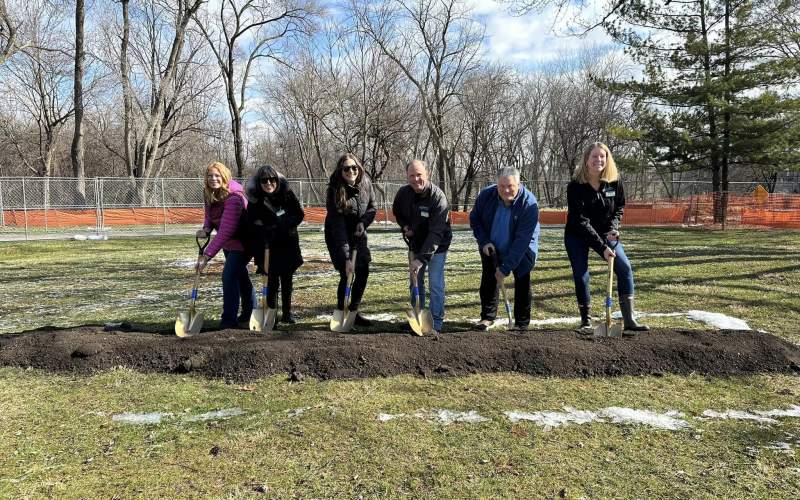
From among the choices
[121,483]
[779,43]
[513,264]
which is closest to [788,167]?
[779,43]

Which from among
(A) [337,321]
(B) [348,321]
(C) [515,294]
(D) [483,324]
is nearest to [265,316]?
(A) [337,321]

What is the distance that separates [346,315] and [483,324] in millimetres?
1439

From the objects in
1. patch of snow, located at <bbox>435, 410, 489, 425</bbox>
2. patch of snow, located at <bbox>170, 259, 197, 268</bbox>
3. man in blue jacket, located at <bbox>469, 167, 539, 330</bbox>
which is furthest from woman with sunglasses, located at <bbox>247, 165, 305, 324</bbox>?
patch of snow, located at <bbox>170, 259, 197, 268</bbox>

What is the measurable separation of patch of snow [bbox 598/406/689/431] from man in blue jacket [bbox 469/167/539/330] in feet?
6.04

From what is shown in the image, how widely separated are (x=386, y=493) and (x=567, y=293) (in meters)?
5.51

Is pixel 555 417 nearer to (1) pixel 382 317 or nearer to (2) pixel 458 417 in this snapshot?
(2) pixel 458 417

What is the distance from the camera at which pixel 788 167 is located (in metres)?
20.2

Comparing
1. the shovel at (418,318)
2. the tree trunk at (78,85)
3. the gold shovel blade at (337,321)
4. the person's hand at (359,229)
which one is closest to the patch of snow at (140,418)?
the gold shovel blade at (337,321)

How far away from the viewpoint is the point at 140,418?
330 cm

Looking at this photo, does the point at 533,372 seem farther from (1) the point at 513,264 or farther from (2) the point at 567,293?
(2) the point at 567,293

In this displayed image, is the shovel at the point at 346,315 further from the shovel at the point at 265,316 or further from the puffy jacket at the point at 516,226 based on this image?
the puffy jacket at the point at 516,226

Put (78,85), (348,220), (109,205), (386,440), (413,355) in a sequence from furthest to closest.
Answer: (78,85) → (109,205) → (348,220) → (413,355) → (386,440)

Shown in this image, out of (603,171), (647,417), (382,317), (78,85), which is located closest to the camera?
(647,417)

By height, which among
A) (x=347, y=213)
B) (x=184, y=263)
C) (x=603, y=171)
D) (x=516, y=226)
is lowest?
(x=184, y=263)
